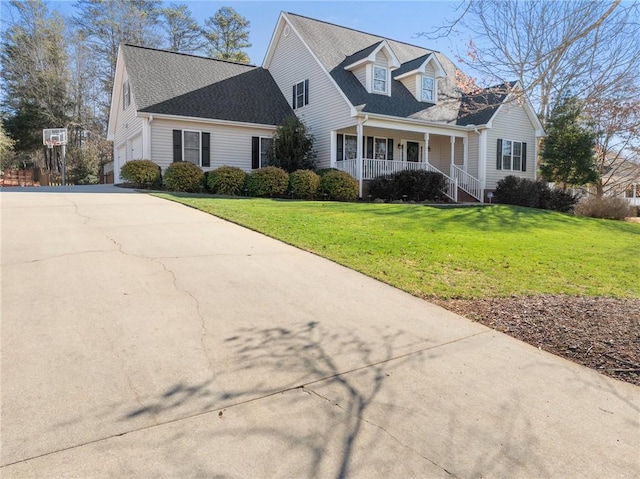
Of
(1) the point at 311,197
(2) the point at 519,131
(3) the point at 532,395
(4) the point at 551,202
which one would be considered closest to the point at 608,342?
(3) the point at 532,395

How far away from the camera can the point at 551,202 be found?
762 inches

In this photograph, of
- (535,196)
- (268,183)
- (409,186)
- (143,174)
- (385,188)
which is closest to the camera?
(268,183)

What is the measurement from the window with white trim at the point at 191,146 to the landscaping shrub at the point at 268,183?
13.5 ft

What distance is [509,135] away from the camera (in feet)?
73.3

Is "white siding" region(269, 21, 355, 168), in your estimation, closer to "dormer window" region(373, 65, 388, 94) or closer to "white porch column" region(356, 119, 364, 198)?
"white porch column" region(356, 119, 364, 198)

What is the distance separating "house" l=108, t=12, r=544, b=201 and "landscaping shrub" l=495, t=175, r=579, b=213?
55.5 inches

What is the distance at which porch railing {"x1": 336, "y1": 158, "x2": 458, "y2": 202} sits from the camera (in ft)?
60.7

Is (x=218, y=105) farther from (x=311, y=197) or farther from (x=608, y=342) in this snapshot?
(x=608, y=342)

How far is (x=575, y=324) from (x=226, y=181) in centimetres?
1283

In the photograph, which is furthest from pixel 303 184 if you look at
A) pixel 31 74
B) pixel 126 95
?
pixel 31 74

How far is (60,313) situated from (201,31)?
4050cm

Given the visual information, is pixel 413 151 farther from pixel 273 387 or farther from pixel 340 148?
pixel 273 387

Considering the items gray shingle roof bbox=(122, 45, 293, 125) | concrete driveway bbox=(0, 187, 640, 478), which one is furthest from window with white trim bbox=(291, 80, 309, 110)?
concrete driveway bbox=(0, 187, 640, 478)

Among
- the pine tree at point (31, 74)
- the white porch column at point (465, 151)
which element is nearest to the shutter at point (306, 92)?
the white porch column at point (465, 151)
